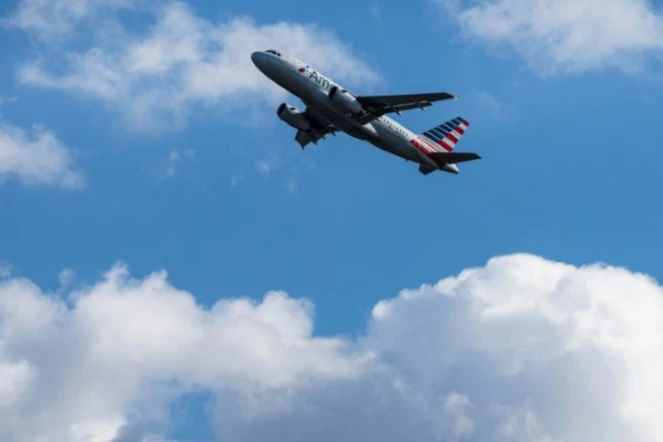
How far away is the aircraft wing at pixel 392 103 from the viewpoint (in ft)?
383

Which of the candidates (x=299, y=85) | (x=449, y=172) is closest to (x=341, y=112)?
(x=299, y=85)

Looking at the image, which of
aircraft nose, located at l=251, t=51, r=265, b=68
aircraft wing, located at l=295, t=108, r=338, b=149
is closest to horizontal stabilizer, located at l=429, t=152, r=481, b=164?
aircraft wing, located at l=295, t=108, r=338, b=149

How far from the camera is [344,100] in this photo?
118 meters

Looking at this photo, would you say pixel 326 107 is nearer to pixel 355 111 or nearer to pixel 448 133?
pixel 355 111

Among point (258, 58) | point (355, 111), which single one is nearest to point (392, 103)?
Result: point (355, 111)

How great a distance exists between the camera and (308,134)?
130875 mm

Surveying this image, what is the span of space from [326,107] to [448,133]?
21.3 meters

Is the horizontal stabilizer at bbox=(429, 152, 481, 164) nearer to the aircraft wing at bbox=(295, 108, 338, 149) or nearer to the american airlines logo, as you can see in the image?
the aircraft wing at bbox=(295, 108, 338, 149)

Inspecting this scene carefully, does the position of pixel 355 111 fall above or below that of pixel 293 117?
below

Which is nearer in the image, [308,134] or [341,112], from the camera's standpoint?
[341,112]

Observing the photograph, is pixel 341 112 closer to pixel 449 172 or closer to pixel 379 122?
pixel 379 122

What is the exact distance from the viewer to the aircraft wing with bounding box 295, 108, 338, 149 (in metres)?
128

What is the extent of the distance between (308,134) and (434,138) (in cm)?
1322

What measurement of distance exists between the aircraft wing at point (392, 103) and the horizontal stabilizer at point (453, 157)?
6007 mm
